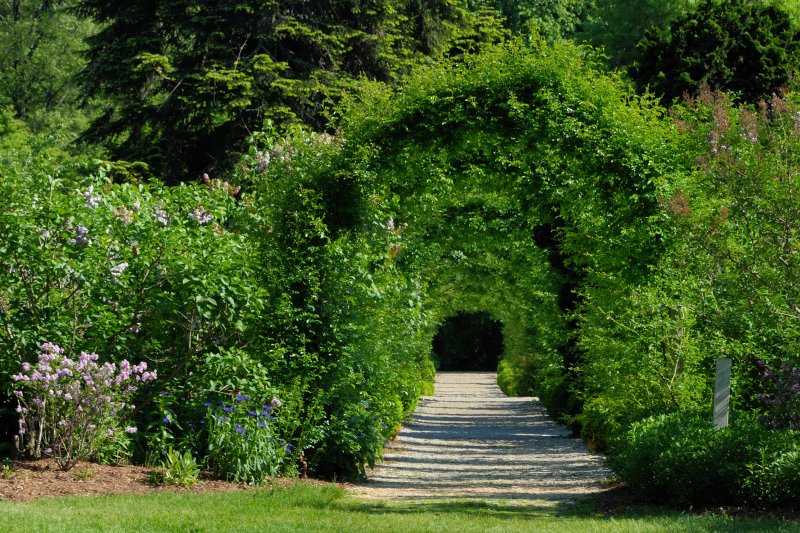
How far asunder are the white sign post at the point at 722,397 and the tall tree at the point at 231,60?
1304 cm

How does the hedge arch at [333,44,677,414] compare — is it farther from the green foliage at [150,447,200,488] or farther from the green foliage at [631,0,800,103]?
the green foliage at [631,0,800,103]

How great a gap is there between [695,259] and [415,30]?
14.4 metres

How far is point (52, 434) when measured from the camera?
8562 mm

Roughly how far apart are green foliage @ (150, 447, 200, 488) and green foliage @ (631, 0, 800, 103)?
13.9 m

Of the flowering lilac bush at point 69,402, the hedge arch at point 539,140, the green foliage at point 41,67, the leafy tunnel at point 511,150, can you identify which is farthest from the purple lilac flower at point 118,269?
the green foliage at point 41,67

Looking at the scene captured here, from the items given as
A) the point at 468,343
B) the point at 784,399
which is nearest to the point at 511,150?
the point at 784,399

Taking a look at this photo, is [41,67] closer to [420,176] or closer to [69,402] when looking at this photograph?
[420,176]

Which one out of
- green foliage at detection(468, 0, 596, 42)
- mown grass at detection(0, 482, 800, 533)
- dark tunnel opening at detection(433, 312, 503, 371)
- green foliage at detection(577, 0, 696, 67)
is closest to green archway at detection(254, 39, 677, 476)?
mown grass at detection(0, 482, 800, 533)

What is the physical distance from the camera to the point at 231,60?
2064cm

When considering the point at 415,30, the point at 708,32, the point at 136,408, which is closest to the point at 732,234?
the point at 136,408

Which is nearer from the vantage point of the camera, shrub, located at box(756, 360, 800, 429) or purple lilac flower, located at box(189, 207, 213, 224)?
shrub, located at box(756, 360, 800, 429)

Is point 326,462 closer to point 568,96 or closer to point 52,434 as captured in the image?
point 52,434

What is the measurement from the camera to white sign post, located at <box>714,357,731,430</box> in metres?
7.97

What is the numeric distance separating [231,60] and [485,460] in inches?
440
